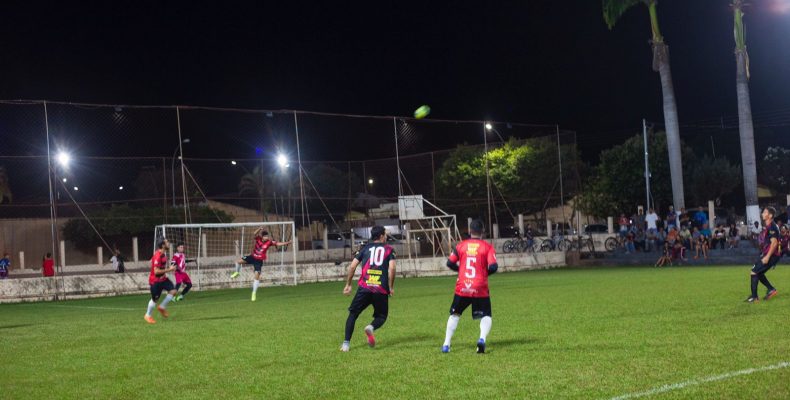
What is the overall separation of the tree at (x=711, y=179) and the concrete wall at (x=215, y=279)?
3893 cm

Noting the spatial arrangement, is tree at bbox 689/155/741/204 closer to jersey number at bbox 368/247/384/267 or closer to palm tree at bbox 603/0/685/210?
palm tree at bbox 603/0/685/210

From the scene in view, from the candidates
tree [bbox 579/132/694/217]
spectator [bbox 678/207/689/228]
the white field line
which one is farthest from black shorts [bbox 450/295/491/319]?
tree [bbox 579/132/694/217]

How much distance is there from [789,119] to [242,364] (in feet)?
266

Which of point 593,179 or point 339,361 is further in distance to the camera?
point 593,179

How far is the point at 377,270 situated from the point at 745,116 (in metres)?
33.6

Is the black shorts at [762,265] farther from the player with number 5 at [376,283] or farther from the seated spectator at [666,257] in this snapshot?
the seated spectator at [666,257]

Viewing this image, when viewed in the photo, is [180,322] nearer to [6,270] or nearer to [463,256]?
[463,256]

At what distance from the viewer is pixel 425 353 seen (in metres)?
11.3

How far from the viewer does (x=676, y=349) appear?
10531mm

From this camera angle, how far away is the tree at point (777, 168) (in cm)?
8456

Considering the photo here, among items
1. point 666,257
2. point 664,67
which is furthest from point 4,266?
point 664,67

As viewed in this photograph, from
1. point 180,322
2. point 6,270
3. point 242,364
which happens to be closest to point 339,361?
point 242,364

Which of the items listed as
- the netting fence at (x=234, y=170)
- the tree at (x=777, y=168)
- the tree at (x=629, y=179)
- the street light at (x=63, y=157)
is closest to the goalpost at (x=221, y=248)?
the netting fence at (x=234, y=170)

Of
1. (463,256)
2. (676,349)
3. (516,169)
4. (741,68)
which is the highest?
(741,68)
